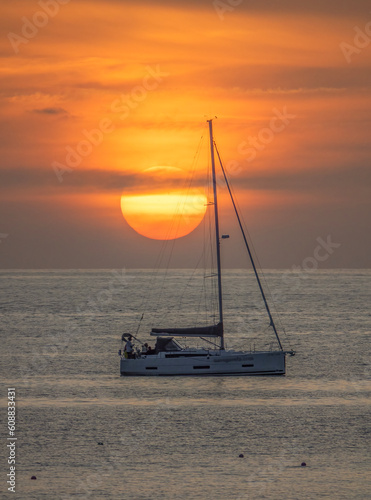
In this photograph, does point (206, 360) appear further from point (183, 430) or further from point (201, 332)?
point (183, 430)

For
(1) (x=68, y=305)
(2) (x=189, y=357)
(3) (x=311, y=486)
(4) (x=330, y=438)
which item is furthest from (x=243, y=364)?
(1) (x=68, y=305)

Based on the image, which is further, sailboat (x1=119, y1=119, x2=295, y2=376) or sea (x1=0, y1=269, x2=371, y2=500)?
sailboat (x1=119, y1=119, x2=295, y2=376)

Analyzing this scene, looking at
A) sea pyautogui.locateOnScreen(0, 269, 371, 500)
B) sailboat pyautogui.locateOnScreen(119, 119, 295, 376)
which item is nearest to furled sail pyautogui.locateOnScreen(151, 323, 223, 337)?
sailboat pyautogui.locateOnScreen(119, 119, 295, 376)

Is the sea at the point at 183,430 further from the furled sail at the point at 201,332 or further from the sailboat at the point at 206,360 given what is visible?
the furled sail at the point at 201,332

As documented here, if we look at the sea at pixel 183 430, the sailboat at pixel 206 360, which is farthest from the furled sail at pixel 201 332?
the sea at pixel 183 430

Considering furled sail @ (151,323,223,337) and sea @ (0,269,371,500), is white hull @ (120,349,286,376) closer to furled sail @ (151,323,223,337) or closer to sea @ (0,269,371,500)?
sea @ (0,269,371,500)

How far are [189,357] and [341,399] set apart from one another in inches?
502

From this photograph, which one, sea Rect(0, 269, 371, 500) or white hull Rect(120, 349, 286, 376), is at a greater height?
white hull Rect(120, 349, 286, 376)

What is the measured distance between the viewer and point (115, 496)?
119 ft

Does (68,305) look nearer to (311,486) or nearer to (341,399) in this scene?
(341,399)

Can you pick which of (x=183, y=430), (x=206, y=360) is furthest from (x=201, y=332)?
(x=183, y=430)

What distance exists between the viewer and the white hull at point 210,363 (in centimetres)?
6444

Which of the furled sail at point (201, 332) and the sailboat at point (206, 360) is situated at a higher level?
the furled sail at point (201, 332)

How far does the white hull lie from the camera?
2537 inches
